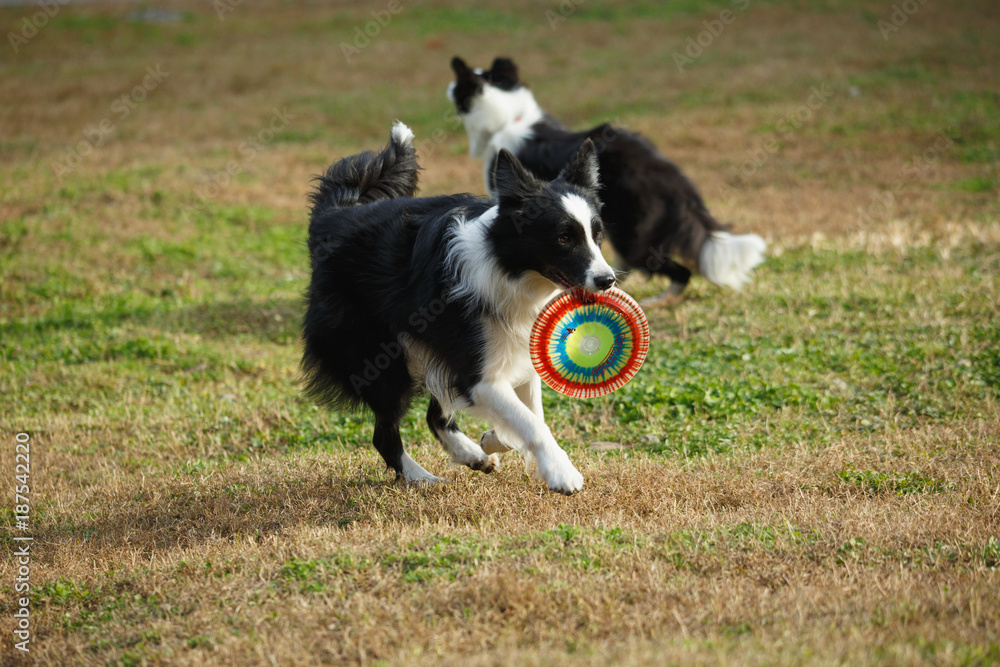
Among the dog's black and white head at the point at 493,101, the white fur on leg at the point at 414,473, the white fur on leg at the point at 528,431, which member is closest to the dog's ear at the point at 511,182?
the white fur on leg at the point at 528,431

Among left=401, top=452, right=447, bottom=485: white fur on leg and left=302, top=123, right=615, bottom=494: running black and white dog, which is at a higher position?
left=302, top=123, right=615, bottom=494: running black and white dog

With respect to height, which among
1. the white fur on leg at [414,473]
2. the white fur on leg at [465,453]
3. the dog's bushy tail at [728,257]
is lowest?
the dog's bushy tail at [728,257]

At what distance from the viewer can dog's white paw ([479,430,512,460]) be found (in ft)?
15.6

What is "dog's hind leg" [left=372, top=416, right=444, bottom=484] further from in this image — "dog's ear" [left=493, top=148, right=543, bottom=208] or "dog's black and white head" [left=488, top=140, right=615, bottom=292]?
"dog's ear" [left=493, top=148, right=543, bottom=208]

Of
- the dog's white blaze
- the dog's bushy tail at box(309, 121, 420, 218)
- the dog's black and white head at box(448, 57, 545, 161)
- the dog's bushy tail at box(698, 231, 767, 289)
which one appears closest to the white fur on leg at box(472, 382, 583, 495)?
the dog's white blaze

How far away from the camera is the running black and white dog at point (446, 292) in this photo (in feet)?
13.4

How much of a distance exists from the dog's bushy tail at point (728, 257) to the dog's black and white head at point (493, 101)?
2.44 meters

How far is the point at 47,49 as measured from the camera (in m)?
25.4

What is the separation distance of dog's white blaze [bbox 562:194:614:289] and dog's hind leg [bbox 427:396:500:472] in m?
1.25

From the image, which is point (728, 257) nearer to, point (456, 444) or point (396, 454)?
point (456, 444)

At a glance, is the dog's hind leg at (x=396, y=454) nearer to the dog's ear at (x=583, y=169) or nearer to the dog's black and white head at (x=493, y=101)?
the dog's ear at (x=583, y=169)

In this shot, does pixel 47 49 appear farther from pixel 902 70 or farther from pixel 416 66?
pixel 902 70

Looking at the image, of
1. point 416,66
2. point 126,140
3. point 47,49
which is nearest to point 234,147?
point 126,140

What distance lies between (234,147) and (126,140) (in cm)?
228
